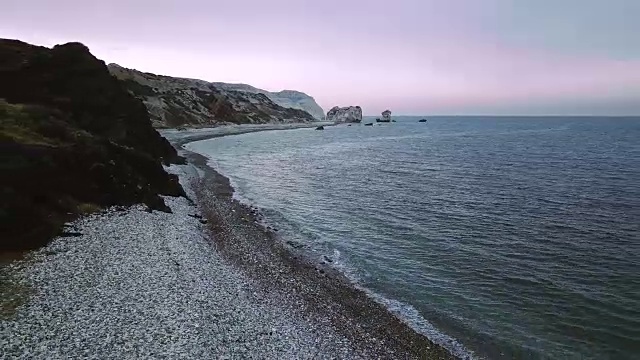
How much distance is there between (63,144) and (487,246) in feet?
114

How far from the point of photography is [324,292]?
24.4m

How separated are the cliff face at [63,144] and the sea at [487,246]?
45.7 feet

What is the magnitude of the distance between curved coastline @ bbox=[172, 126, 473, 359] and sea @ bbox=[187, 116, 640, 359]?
63 cm

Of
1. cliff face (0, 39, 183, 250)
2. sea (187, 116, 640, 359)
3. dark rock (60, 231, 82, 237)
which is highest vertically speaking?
cliff face (0, 39, 183, 250)

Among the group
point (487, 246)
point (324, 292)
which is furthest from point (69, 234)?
point (487, 246)

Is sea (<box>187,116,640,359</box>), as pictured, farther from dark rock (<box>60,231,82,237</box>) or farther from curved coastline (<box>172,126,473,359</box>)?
dark rock (<box>60,231,82,237</box>)

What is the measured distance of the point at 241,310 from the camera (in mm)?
19656

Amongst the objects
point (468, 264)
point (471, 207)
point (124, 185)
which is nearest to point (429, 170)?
point (471, 207)

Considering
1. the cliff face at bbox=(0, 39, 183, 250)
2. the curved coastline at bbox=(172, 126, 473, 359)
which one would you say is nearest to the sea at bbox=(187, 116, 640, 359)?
the curved coastline at bbox=(172, 126, 473, 359)

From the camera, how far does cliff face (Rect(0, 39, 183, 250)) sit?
24969 millimetres

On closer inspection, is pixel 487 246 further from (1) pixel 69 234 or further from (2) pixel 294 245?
(1) pixel 69 234

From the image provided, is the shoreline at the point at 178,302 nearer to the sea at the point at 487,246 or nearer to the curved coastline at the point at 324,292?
the curved coastline at the point at 324,292

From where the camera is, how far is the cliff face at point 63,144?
81.9 ft

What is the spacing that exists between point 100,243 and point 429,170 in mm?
62883
